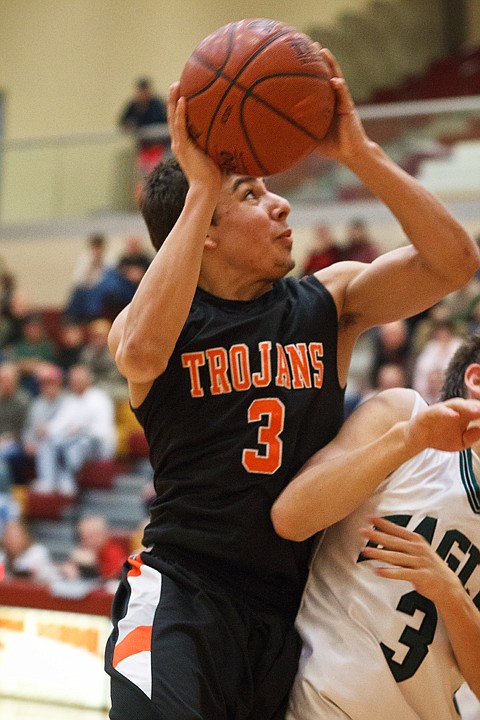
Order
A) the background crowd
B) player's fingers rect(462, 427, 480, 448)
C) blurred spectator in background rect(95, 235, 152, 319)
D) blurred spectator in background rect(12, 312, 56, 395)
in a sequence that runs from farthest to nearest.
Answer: blurred spectator in background rect(12, 312, 56, 395), blurred spectator in background rect(95, 235, 152, 319), the background crowd, player's fingers rect(462, 427, 480, 448)

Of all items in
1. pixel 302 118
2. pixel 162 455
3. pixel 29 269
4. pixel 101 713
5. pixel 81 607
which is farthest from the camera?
pixel 29 269

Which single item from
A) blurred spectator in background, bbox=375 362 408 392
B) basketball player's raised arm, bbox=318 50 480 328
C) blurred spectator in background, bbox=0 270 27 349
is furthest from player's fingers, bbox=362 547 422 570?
blurred spectator in background, bbox=0 270 27 349

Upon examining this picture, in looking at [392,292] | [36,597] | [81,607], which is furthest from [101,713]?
[392,292]

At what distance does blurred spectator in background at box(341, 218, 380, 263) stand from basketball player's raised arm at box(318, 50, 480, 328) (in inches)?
268

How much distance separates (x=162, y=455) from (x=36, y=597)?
4.10 metres

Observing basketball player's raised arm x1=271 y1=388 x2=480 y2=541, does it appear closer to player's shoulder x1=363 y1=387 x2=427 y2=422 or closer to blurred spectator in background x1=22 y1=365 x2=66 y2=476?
player's shoulder x1=363 y1=387 x2=427 y2=422

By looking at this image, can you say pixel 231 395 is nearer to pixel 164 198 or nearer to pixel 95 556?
pixel 164 198

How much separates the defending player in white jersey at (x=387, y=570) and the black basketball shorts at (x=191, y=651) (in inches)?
4.1

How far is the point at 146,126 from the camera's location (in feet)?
46.2

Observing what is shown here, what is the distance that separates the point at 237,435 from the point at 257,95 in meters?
0.97

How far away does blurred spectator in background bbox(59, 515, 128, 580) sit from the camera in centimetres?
798

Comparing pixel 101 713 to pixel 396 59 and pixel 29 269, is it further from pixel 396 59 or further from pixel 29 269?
pixel 396 59

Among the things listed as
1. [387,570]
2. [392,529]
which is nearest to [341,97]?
[392,529]

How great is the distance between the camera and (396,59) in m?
16.0
